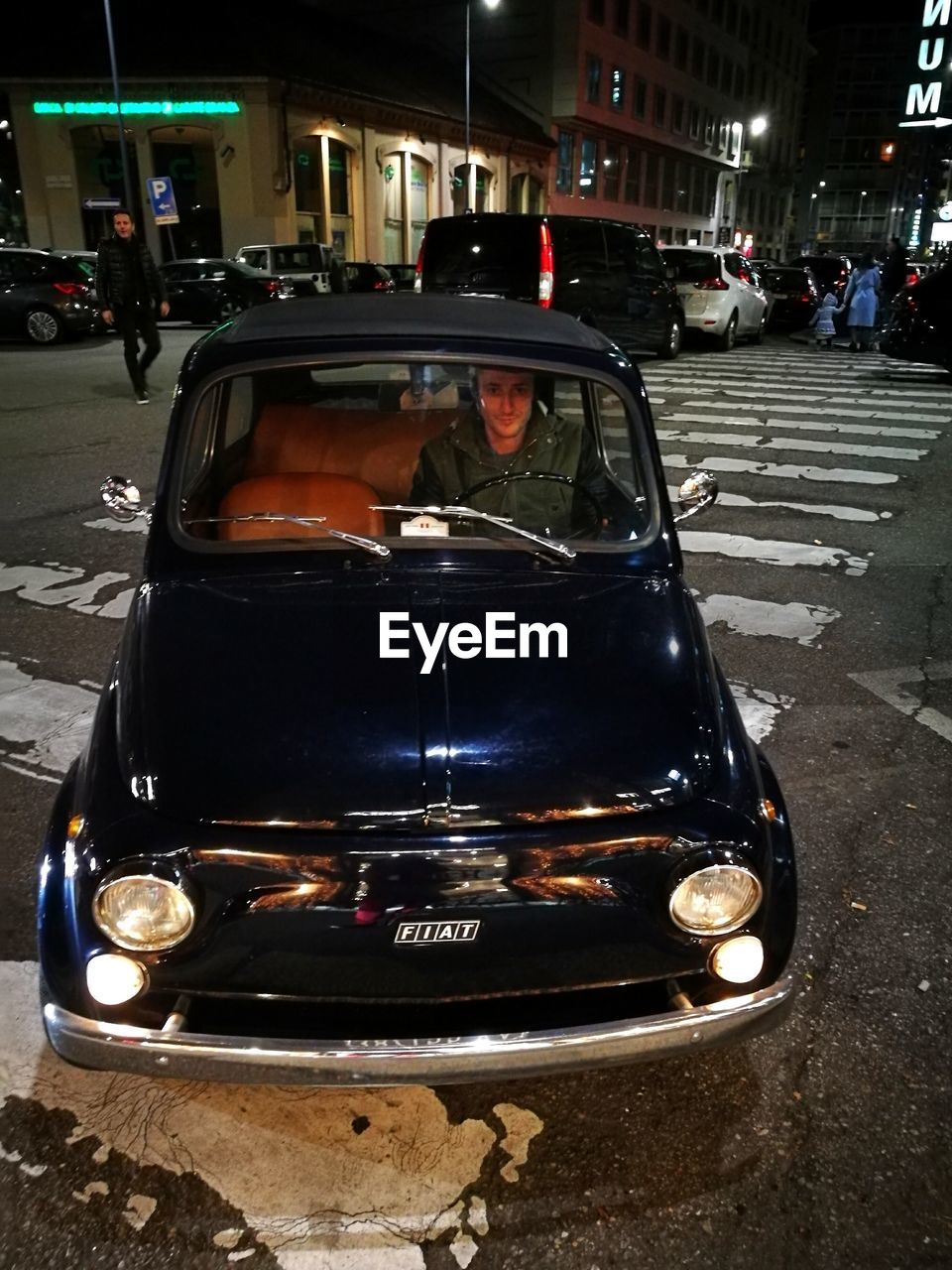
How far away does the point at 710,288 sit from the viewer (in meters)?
18.5

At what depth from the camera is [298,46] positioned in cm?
3362

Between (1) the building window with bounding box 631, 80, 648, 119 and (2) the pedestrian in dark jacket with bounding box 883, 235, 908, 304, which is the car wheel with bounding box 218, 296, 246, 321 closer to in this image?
(2) the pedestrian in dark jacket with bounding box 883, 235, 908, 304

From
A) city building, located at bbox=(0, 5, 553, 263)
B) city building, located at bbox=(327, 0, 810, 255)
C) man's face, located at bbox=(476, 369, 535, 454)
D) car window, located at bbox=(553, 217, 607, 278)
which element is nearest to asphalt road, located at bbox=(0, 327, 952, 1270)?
man's face, located at bbox=(476, 369, 535, 454)

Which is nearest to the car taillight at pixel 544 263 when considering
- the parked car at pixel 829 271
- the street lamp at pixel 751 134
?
the parked car at pixel 829 271

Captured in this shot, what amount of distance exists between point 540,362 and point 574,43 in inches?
1906

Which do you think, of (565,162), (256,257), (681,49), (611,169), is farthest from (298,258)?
(681,49)

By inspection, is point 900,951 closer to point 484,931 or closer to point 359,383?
point 484,931

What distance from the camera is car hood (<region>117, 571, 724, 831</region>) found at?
2.13 meters

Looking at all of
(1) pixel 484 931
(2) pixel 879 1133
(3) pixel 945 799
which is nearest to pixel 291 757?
(1) pixel 484 931

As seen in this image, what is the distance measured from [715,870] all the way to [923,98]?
188 ft

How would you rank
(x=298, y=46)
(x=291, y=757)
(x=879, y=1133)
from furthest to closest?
(x=298, y=46) → (x=879, y=1133) → (x=291, y=757)

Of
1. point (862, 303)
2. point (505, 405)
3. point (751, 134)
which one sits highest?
point (751, 134)

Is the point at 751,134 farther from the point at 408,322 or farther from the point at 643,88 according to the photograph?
the point at 408,322

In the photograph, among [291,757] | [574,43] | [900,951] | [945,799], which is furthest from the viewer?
[574,43]
